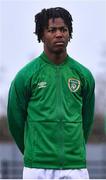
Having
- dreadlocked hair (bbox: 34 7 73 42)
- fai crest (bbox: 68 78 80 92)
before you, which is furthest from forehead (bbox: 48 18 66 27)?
fai crest (bbox: 68 78 80 92)

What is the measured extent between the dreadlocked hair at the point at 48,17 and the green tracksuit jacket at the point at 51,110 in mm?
193

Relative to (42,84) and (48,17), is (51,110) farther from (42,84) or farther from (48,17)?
(48,17)

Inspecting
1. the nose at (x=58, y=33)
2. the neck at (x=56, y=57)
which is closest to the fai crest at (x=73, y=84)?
the neck at (x=56, y=57)

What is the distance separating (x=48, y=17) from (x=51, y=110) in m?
0.71

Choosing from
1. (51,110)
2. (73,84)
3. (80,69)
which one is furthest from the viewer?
(80,69)

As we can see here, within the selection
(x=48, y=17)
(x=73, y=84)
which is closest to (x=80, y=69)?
(x=73, y=84)

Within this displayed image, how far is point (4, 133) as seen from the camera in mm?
33156

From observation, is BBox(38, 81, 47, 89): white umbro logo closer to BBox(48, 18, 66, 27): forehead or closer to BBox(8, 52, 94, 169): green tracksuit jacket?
BBox(8, 52, 94, 169): green tracksuit jacket

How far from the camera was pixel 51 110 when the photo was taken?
Result: 19.4ft

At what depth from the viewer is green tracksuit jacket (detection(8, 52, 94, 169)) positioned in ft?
19.4

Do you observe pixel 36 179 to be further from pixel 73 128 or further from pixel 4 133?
pixel 4 133

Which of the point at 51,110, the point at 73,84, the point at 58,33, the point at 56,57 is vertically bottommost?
the point at 51,110

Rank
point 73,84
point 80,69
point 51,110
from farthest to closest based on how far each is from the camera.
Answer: point 80,69 < point 73,84 < point 51,110

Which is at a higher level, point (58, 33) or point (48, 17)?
point (48, 17)
